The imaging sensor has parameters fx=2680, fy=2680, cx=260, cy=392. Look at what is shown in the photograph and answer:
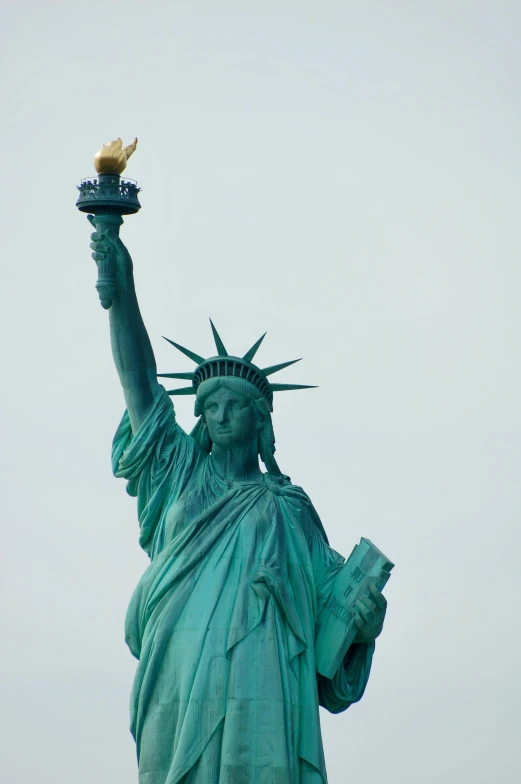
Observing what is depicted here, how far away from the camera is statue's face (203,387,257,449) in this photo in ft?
84.6

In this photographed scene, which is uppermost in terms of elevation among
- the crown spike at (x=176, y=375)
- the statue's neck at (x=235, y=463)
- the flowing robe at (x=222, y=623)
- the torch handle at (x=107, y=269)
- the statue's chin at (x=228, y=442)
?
the torch handle at (x=107, y=269)

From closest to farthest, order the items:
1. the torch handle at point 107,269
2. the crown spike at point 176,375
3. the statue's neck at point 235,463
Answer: the torch handle at point 107,269
the statue's neck at point 235,463
the crown spike at point 176,375

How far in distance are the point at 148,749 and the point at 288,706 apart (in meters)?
1.35

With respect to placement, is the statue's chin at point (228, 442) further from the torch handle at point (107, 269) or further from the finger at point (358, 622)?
the finger at point (358, 622)

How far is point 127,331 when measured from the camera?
25562mm

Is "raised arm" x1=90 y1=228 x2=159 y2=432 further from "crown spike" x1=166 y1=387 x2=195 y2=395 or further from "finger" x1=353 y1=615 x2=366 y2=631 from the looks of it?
"finger" x1=353 y1=615 x2=366 y2=631

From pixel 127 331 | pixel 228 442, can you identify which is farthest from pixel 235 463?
pixel 127 331

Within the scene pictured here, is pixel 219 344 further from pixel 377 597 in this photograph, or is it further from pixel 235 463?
pixel 377 597

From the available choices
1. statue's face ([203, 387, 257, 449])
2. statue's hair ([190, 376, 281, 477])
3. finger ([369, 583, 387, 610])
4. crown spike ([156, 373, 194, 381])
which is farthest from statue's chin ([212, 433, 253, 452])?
finger ([369, 583, 387, 610])

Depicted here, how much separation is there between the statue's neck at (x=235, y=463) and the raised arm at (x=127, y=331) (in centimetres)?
89

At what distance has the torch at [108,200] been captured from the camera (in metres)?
25.5

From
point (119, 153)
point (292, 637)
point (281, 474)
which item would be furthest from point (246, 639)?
point (119, 153)

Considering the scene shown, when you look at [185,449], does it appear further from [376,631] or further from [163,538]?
[376,631]

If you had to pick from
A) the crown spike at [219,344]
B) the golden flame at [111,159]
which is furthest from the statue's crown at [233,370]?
the golden flame at [111,159]
